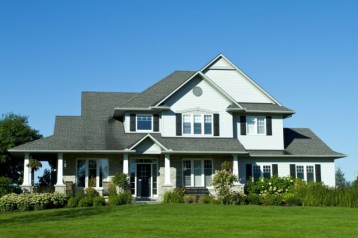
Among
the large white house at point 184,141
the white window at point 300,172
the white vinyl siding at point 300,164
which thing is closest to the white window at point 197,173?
the large white house at point 184,141

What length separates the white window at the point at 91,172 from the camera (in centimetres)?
3397

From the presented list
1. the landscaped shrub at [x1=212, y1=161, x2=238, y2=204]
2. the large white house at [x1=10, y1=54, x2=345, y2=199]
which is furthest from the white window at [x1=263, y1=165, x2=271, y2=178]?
the landscaped shrub at [x1=212, y1=161, x2=238, y2=204]

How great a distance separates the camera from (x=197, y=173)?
35.3m

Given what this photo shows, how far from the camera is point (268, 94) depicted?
Answer: 128 feet

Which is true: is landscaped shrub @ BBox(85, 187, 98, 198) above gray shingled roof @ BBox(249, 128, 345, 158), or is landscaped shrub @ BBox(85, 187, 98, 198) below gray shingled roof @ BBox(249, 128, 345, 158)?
below

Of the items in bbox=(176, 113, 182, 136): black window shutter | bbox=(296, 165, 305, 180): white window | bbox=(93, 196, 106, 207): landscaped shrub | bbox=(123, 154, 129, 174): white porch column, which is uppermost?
bbox=(176, 113, 182, 136): black window shutter

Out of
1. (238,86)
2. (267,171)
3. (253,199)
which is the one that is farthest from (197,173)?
(238,86)

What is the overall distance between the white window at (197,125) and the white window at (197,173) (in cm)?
199

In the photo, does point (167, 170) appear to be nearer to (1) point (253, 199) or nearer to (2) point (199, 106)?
(2) point (199, 106)

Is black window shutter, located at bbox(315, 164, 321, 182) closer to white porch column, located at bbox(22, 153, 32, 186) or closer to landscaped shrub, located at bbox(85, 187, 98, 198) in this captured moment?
landscaped shrub, located at bbox(85, 187, 98, 198)

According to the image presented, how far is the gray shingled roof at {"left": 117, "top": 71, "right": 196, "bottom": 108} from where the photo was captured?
36.0 m

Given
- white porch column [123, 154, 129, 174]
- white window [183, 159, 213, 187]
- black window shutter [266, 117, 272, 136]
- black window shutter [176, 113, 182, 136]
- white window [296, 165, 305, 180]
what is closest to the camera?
white porch column [123, 154, 129, 174]

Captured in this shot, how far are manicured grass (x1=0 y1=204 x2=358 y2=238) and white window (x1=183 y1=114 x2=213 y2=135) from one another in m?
10.2

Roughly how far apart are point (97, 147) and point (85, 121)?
467cm
